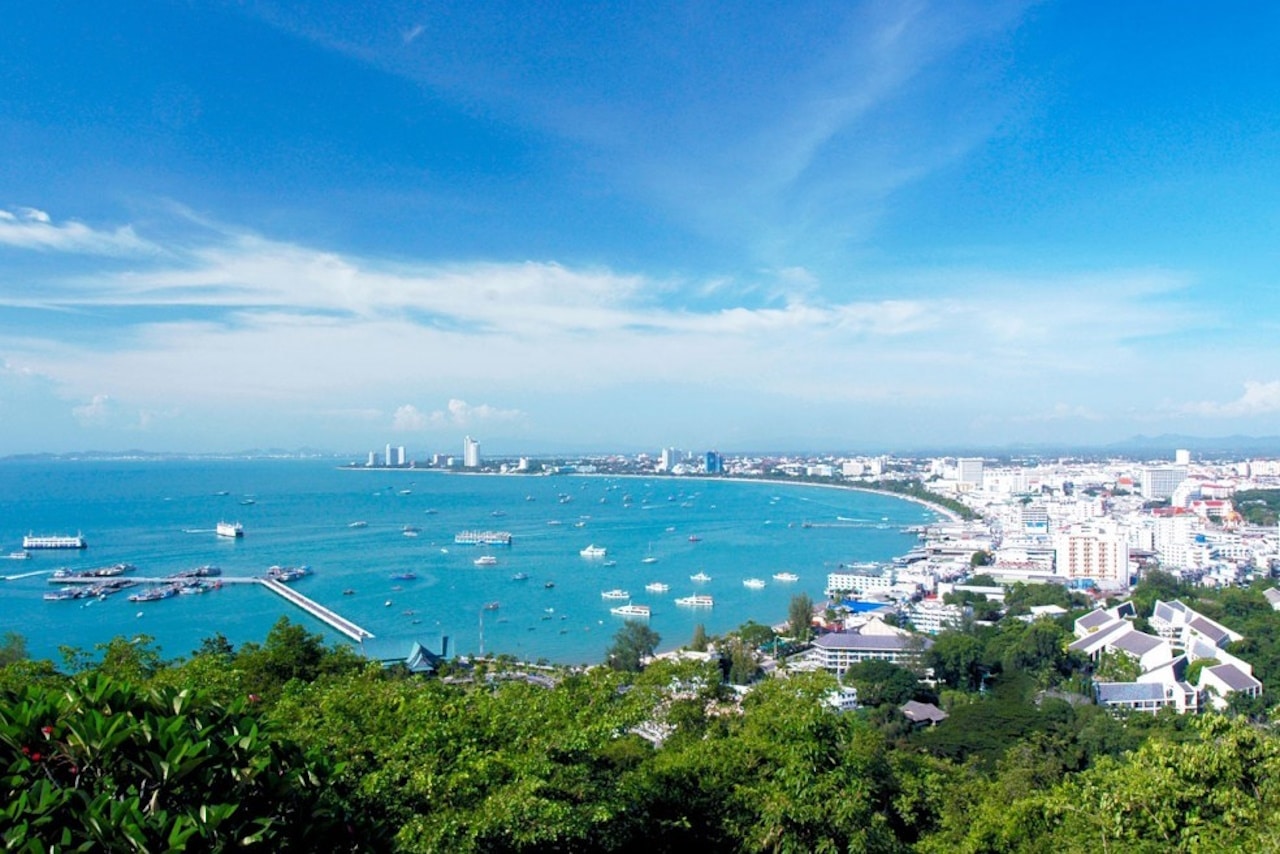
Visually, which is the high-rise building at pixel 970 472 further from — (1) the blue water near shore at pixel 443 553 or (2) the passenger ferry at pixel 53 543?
(2) the passenger ferry at pixel 53 543

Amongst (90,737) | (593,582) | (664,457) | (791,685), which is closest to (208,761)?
(90,737)

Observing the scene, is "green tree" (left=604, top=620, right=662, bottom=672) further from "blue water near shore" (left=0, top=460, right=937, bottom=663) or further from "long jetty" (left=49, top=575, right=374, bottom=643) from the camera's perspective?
"long jetty" (left=49, top=575, right=374, bottom=643)

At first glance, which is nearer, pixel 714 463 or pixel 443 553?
pixel 443 553

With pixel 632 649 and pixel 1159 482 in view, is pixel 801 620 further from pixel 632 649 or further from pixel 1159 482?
pixel 1159 482

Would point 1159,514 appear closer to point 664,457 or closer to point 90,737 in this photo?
point 90,737

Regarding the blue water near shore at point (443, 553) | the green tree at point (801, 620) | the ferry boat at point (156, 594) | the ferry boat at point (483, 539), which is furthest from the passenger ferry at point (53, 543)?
the green tree at point (801, 620)

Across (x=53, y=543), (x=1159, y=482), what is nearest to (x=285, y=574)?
(x=53, y=543)
